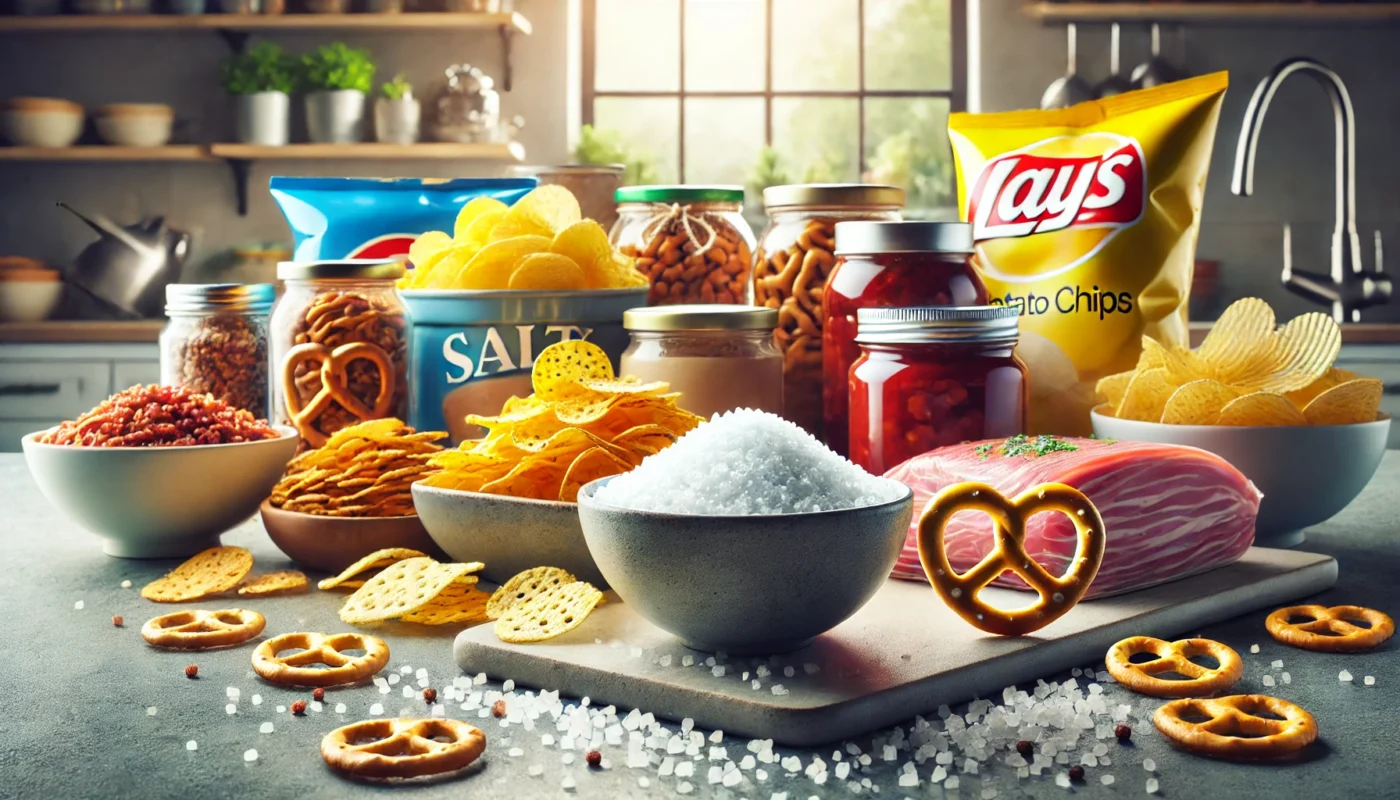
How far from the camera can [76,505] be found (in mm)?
1183

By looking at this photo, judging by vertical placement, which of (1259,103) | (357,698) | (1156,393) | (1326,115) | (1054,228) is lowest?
(357,698)

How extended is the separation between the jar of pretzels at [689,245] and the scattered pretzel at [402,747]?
0.77 meters

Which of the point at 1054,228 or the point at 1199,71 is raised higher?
the point at 1199,71

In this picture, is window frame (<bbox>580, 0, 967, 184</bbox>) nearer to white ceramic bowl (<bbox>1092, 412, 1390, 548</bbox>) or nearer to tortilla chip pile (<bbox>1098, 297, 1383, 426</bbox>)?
tortilla chip pile (<bbox>1098, 297, 1383, 426</bbox>)

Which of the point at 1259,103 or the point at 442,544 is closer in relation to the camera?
the point at 442,544

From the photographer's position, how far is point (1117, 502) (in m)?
1.03

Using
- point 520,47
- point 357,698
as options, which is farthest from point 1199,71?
point 357,698

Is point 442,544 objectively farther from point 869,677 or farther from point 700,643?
point 869,677

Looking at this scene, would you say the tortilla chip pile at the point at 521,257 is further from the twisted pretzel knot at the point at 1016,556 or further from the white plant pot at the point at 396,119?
the white plant pot at the point at 396,119

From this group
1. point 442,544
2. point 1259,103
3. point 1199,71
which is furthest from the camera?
point 1199,71

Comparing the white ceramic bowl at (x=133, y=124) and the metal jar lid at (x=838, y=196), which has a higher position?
the white ceramic bowl at (x=133, y=124)

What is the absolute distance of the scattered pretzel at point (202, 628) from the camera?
3.04 feet

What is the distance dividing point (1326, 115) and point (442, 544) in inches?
169

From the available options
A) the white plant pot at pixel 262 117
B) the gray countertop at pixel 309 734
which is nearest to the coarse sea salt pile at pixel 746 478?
the gray countertop at pixel 309 734
